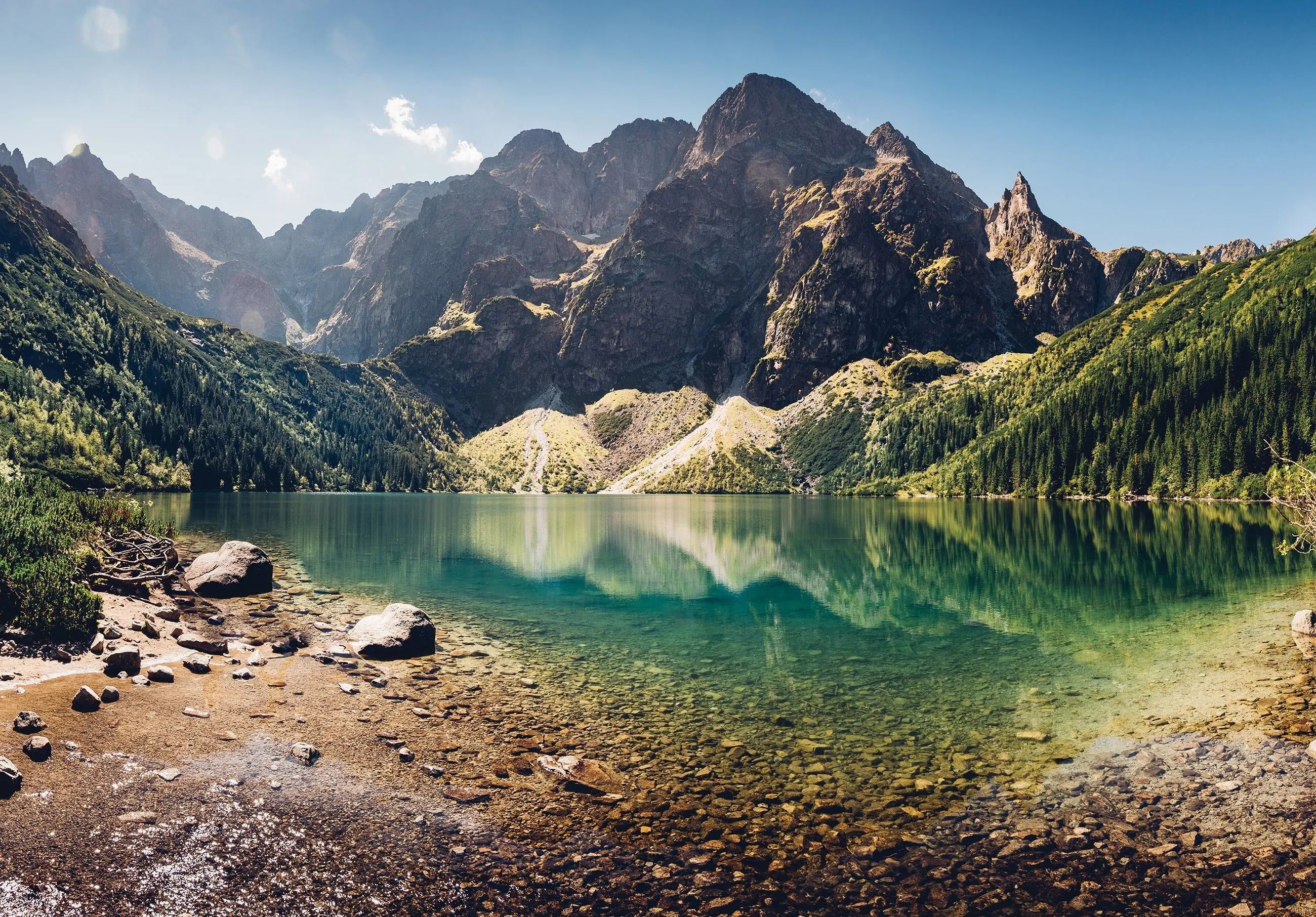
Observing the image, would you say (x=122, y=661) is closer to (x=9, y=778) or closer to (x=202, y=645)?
(x=202, y=645)

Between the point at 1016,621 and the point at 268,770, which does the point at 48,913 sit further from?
the point at 1016,621

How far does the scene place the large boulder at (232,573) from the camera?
3753 cm

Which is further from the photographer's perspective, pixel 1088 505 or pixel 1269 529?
pixel 1088 505

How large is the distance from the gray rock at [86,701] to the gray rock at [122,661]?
9.72ft

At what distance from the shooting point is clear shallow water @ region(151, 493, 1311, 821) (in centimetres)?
1919

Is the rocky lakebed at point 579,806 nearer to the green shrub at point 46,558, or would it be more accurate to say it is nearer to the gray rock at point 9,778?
the gray rock at point 9,778

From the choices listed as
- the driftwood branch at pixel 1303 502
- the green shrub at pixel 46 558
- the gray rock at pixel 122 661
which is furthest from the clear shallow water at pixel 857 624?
the green shrub at pixel 46 558

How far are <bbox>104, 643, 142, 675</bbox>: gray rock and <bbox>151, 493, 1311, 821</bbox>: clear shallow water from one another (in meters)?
13.0

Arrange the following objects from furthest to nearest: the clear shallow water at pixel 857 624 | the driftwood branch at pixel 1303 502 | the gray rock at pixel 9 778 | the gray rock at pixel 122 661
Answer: the driftwood branch at pixel 1303 502 < the gray rock at pixel 122 661 < the clear shallow water at pixel 857 624 < the gray rock at pixel 9 778

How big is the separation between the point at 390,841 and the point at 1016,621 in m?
34.1

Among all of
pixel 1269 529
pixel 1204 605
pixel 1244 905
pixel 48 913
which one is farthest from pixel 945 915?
pixel 1269 529

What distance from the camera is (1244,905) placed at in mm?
10781

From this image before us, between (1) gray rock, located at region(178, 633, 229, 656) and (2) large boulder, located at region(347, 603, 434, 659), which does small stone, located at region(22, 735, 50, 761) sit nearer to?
(1) gray rock, located at region(178, 633, 229, 656)

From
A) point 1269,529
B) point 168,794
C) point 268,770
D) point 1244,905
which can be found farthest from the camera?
point 1269,529
